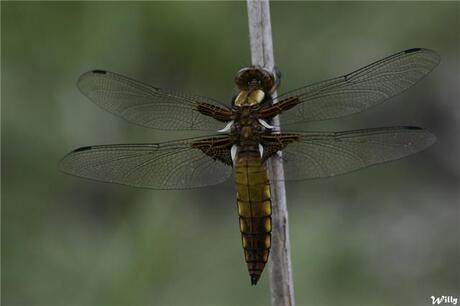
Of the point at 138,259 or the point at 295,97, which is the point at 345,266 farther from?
the point at 295,97

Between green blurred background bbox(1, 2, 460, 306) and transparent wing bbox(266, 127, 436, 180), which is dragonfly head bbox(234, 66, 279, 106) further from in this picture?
green blurred background bbox(1, 2, 460, 306)

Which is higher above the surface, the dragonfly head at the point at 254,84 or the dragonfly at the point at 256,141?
the dragonfly head at the point at 254,84

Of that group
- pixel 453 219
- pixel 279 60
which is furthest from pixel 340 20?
pixel 453 219

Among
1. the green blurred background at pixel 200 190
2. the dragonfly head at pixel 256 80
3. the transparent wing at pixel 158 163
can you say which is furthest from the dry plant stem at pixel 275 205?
the green blurred background at pixel 200 190

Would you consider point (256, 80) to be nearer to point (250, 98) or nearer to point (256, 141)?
point (250, 98)

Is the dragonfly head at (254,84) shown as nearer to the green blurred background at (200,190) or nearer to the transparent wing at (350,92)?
the transparent wing at (350,92)

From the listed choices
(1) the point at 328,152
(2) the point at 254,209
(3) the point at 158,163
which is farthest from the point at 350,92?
(3) the point at 158,163
